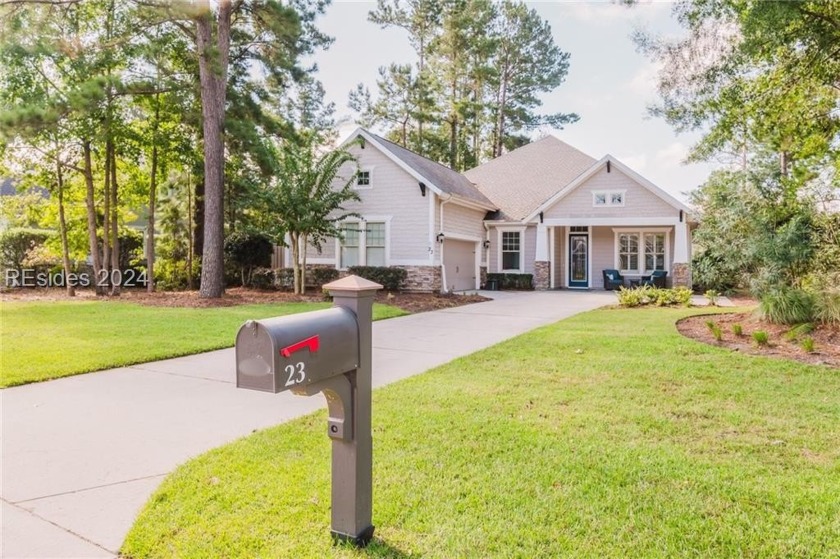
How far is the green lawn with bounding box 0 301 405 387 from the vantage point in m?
5.99

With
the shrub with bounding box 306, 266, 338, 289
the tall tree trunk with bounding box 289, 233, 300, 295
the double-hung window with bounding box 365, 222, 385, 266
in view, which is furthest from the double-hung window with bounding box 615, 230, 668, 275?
the tall tree trunk with bounding box 289, 233, 300, 295

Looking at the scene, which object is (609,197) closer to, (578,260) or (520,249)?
(578,260)

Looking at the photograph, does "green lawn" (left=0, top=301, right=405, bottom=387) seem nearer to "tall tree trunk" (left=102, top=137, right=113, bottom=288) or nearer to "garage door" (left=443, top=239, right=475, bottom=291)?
"tall tree trunk" (left=102, top=137, right=113, bottom=288)

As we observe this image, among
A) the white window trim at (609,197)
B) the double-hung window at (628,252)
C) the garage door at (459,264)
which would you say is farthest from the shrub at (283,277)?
the double-hung window at (628,252)

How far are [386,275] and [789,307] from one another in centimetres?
1088

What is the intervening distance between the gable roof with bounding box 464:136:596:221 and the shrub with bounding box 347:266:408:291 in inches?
243

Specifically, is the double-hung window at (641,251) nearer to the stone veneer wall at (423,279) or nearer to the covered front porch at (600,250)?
the covered front porch at (600,250)

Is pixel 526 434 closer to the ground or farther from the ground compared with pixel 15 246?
closer to the ground

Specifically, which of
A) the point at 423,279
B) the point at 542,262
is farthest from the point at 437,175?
the point at 542,262

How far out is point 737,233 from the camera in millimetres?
11398

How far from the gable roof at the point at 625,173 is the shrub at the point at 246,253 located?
31.9ft

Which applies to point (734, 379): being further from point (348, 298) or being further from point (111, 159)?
point (111, 159)

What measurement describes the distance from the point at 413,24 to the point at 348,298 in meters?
32.7

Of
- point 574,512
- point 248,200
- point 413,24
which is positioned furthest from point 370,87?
point 574,512
